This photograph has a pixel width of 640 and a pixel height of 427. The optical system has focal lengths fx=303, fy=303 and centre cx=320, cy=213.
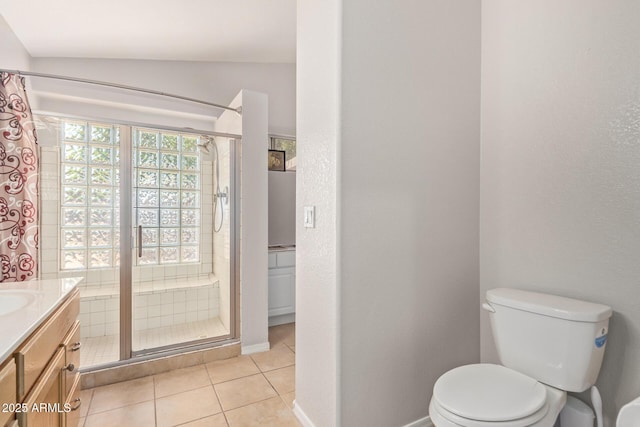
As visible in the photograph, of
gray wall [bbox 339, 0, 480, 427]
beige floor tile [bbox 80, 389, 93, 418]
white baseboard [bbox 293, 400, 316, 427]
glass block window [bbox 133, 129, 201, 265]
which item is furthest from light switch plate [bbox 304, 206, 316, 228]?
beige floor tile [bbox 80, 389, 93, 418]

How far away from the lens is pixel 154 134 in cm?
251

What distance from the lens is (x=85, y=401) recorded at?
187cm

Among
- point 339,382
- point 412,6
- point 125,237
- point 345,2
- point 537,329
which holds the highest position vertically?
point 412,6

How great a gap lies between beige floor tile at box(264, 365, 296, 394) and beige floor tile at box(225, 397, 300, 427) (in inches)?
5.5

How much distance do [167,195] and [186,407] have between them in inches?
64.0

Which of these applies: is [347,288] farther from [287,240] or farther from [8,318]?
[287,240]

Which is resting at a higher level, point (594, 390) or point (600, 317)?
point (600, 317)

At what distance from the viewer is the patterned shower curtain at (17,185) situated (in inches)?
70.8

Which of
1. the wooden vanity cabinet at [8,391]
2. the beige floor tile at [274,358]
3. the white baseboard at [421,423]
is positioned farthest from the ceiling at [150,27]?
the white baseboard at [421,423]

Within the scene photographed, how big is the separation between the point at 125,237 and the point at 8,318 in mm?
1355

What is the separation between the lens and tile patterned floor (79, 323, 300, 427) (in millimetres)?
1695

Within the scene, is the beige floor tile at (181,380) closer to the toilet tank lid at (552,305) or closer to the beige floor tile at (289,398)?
the beige floor tile at (289,398)

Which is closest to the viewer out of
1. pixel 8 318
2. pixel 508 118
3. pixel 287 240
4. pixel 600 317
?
pixel 8 318

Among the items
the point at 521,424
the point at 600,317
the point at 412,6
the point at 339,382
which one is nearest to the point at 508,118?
the point at 412,6
